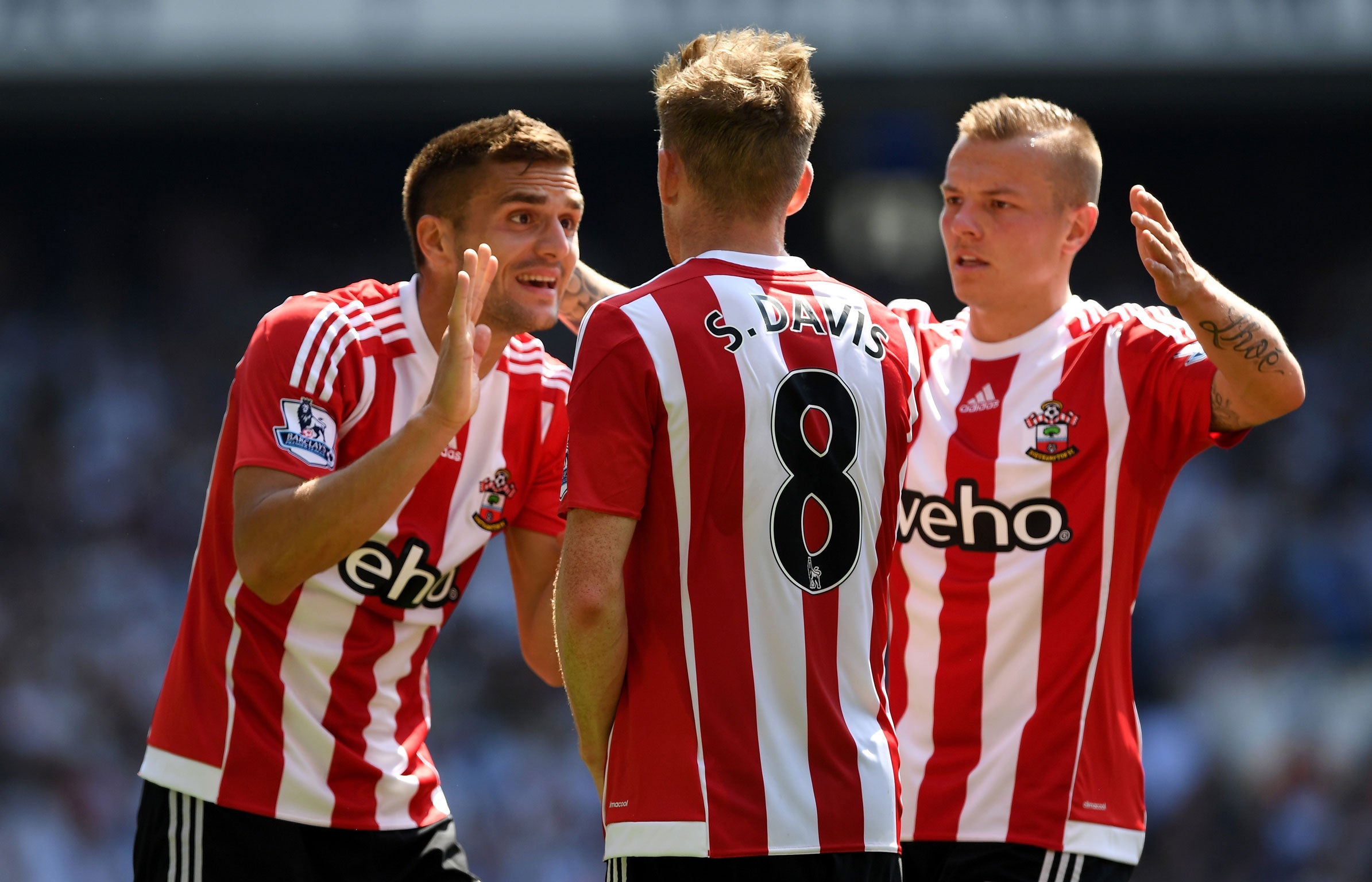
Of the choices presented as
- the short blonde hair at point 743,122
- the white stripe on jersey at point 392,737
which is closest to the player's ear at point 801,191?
the short blonde hair at point 743,122

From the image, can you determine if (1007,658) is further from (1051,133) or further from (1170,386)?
(1051,133)

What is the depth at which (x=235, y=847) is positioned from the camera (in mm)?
3570

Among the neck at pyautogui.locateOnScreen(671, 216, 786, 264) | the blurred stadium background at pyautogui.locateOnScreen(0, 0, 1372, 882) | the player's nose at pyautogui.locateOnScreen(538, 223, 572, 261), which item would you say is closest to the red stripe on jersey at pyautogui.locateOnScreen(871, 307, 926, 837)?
the neck at pyautogui.locateOnScreen(671, 216, 786, 264)

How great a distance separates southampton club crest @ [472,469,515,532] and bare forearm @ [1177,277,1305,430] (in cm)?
178

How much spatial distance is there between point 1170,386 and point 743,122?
151 cm

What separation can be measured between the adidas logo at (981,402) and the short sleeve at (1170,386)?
338 millimetres

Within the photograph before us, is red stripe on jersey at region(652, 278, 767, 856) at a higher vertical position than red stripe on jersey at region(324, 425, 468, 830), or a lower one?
higher

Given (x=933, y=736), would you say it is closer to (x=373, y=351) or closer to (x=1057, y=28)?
(x=373, y=351)

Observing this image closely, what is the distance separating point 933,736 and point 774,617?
128 centimetres

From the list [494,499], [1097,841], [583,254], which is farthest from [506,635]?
[1097,841]

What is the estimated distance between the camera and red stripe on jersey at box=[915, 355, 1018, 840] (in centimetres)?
373

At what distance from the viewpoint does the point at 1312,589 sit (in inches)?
474

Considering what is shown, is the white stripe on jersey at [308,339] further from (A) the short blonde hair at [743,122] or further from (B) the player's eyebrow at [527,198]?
(A) the short blonde hair at [743,122]

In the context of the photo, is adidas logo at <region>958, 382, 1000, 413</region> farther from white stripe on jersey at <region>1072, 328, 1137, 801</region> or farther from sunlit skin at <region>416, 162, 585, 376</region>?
sunlit skin at <region>416, 162, 585, 376</region>
